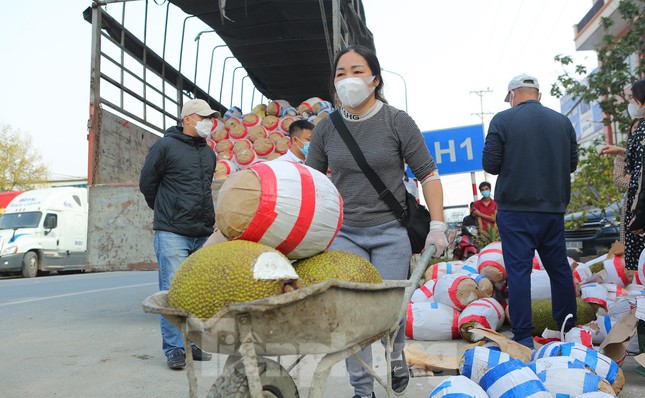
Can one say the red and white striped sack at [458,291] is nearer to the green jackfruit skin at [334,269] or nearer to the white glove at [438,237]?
the white glove at [438,237]

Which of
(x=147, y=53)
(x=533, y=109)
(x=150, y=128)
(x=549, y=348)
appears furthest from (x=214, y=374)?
(x=147, y=53)

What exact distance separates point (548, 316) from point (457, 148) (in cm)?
372

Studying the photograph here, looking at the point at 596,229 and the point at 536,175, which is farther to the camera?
the point at 596,229

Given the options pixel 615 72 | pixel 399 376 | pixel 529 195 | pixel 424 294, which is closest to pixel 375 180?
pixel 399 376

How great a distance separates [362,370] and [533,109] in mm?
2369

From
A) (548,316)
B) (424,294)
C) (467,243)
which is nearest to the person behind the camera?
(548,316)

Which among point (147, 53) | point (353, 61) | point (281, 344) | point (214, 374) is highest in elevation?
point (147, 53)

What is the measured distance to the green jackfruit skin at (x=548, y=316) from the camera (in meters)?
4.59

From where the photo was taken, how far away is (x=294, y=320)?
1728mm

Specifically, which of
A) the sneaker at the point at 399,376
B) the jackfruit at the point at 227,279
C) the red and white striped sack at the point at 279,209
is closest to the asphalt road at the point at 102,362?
the sneaker at the point at 399,376

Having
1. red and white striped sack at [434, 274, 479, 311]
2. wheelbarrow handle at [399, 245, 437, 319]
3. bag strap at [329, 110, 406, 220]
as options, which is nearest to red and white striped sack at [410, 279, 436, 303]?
red and white striped sack at [434, 274, 479, 311]

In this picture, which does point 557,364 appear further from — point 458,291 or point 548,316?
point 458,291

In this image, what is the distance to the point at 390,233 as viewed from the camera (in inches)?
116

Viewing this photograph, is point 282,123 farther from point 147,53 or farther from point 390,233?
point 390,233
